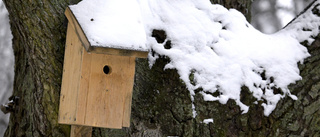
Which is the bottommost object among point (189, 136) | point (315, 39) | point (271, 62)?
point (189, 136)

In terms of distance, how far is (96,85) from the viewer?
2113 millimetres

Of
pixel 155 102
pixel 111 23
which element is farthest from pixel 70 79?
pixel 155 102

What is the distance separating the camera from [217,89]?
Result: 2484 mm

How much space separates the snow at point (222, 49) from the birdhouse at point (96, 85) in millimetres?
320

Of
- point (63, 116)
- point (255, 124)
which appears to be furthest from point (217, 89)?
point (63, 116)

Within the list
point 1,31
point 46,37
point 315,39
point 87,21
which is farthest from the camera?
point 1,31

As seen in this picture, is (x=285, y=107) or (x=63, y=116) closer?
(x=63, y=116)

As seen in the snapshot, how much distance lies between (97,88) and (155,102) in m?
0.49

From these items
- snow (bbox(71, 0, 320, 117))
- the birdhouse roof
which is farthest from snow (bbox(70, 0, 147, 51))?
snow (bbox(71, 0, 320, 117))

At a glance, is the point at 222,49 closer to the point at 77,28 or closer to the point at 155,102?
the point at 155,102

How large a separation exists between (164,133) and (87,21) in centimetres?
87

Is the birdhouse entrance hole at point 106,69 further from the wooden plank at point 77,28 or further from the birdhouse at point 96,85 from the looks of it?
the wooden plank at point 77,28

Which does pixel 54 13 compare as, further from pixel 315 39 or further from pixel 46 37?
pixel 315 39

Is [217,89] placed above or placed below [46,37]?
below
